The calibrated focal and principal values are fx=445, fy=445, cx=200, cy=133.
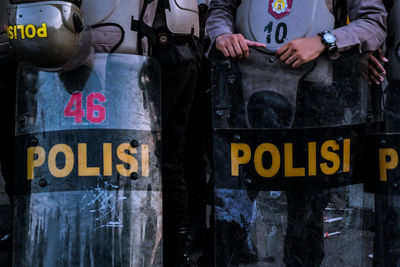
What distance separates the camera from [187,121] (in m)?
2.09

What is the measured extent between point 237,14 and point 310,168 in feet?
2.35

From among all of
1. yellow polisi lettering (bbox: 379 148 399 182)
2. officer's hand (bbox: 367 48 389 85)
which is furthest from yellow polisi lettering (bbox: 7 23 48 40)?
yellow polisi lettering (bbox: 379 148 399 182)

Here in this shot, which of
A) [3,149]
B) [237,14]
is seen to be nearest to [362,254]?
[237,14]

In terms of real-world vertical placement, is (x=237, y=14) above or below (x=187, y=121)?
above

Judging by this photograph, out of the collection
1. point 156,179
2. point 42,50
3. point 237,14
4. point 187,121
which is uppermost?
point 237,14

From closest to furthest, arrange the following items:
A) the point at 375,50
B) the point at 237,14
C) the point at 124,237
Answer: the point at 124,237 < the point at 375,50 < the point at 237,14

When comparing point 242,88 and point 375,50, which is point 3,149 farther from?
point 375,50

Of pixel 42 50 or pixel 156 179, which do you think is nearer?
pixel 42 50

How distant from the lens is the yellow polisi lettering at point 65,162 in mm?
1566

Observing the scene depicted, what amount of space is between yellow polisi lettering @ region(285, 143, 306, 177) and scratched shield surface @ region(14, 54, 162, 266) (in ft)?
1.58

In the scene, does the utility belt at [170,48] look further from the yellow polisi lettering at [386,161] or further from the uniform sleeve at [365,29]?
the yellow polisi lettering at [386,161]

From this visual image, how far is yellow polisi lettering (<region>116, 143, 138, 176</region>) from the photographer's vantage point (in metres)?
1.59

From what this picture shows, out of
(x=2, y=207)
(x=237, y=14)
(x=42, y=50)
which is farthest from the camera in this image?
(x=2, y=207)

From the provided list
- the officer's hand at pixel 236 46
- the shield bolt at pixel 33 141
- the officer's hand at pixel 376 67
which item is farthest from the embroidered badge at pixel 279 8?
the shield bolt at pixel 33 141
